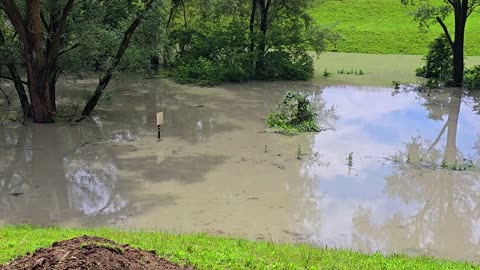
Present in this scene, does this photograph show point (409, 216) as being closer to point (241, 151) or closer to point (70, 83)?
point (241, 151)

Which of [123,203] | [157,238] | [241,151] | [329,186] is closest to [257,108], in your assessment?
[241,151]

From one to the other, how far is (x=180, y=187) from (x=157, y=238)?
12.3 ft

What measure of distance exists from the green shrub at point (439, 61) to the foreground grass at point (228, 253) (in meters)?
20.5

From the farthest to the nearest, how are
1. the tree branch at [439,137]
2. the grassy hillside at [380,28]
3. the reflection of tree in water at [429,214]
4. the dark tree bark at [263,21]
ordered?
the grassy hillside at [380,28] < the dark tree bark at [263,21] < the tree branch at [439,137] < the reflection of tree in water at [429,214]

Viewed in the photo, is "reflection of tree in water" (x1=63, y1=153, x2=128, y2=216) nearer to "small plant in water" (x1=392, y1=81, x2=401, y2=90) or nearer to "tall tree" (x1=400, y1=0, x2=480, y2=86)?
"small plant in water" (x1=392, y1=81, x2=401, y2=90)

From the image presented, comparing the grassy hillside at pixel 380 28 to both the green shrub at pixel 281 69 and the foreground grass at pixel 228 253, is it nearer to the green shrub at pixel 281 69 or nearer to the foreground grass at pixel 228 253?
the green shrub at pixel 281 69

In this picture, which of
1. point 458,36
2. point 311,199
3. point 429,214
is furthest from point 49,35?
point 458,36

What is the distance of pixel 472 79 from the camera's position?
77.8 ft

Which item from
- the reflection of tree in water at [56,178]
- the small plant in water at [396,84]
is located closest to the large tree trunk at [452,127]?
the small plant in water at [396,84]

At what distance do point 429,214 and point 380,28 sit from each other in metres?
29.0

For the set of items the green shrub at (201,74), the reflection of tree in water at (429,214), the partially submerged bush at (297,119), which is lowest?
the reflection of tree in water at (429,214)

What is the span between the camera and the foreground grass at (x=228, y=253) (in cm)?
571

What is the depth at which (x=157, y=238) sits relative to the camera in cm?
689

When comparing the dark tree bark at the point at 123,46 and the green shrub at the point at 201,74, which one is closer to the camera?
the dark tree bark at the point at 123,46
